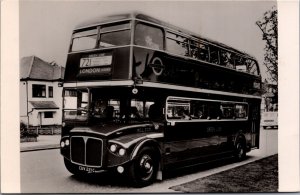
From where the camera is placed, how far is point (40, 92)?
4672 mm

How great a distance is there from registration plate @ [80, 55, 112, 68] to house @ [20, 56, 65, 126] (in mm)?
326

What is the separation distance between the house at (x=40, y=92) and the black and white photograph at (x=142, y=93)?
0.5 inches

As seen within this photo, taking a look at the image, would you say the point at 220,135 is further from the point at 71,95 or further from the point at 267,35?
the point at 71,95

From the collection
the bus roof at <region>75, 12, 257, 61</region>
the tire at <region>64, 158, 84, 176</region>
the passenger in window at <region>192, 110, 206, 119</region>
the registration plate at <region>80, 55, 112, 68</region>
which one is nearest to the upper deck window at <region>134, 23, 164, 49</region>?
the bus roof at <region>75, 12, 257, 61</region>

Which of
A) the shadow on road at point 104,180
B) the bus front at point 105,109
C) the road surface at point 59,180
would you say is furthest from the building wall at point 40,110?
the shadow on road at point 104,180

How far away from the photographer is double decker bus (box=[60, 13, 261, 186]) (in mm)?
4211

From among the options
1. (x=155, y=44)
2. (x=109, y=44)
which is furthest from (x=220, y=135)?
(x=109, y=44)

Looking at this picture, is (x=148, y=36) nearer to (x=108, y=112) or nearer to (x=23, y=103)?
(x=108, y=112)

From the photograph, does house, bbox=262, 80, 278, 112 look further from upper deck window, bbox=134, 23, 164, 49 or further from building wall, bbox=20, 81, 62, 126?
building wall, bbox=20, 81, 62, 126

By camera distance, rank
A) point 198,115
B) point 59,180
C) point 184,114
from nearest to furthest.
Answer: point 59,180 → point 184,114 → point 198,115

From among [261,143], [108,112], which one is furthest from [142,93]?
[261,143]

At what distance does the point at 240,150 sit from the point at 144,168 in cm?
200

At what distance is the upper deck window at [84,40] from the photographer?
4433 mm

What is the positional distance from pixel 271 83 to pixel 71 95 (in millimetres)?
2724
